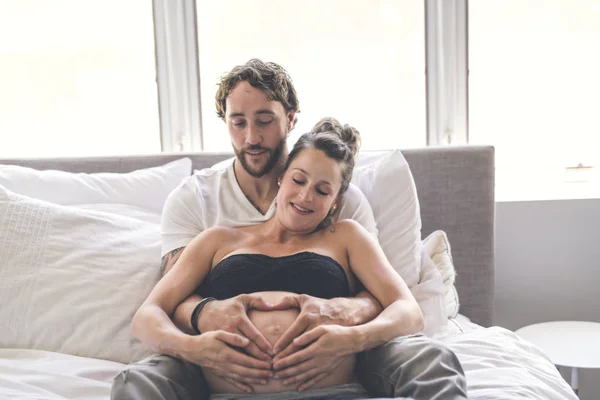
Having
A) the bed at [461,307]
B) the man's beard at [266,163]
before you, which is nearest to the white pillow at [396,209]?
the bed at [461,307]

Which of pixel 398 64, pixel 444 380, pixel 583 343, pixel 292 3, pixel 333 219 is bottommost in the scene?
pixel 583 343

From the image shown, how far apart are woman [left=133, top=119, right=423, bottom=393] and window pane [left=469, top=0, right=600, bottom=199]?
101cm

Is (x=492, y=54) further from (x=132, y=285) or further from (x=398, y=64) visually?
(x=132, y=285)

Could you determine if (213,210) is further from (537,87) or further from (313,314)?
(537,87)

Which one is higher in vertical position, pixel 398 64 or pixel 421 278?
pixel 398 64

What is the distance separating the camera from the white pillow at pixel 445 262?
6.05ft

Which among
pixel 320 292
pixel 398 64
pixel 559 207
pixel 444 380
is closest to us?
pixel 444 380

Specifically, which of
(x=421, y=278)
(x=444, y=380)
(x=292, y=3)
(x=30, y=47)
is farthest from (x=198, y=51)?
(x=444, y=380)

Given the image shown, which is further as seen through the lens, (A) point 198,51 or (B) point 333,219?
(A) point 198,51

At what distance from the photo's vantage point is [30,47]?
2432mm

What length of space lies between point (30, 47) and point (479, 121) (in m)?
1.83

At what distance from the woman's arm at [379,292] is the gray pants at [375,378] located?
0.12ft

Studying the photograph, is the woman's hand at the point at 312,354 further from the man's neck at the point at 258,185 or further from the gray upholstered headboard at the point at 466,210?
the gray upholstered headboard at the point at 466,210

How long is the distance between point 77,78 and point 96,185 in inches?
26.7
